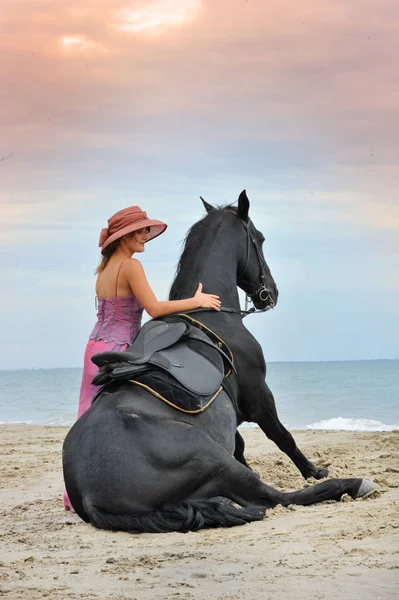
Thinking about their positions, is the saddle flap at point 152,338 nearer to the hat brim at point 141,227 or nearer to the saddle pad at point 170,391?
the saddle pad at point 170,391

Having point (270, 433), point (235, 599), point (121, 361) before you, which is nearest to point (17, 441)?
point (270, 433)

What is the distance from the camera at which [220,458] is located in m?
5.16

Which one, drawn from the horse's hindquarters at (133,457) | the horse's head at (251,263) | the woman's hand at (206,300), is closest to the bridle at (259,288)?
the horse's head at (251,263)

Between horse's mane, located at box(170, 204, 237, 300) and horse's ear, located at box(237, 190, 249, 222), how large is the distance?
0.07 metres

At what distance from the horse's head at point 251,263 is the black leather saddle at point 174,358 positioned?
993mm

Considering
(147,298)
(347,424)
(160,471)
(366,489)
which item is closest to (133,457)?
(160,471)

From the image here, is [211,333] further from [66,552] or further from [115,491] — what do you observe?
[66,552]

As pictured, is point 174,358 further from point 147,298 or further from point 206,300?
point 206,300

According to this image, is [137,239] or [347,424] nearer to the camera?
[137,239]

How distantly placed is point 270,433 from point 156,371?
146 centimetres

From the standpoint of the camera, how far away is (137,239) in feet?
20.3

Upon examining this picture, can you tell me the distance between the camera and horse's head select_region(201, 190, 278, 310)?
6.64m

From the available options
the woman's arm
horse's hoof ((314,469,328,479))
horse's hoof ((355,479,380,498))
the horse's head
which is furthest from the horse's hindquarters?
the horse's head

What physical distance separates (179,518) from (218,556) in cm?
80
